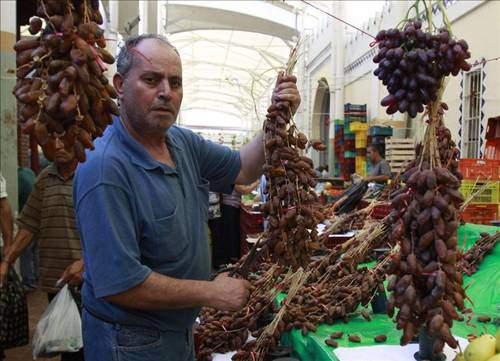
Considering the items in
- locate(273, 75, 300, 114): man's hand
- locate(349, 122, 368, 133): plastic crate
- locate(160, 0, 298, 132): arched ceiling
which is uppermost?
locate(160, 0, 298, 132): arched ceiling

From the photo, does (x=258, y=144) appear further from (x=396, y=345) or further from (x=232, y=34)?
(x=232, y=34)

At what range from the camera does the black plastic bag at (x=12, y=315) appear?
282cm


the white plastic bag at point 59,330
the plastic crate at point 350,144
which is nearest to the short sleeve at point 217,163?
the white plastic bag at point 59,330

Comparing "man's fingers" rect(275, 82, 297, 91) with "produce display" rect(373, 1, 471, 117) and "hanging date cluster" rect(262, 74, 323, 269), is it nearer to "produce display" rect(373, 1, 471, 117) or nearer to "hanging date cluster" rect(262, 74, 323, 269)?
"hanging date cluster" rect(262, 74, 323, 269)

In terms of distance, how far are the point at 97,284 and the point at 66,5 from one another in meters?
0.91

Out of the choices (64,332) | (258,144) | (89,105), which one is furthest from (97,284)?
(64,332)

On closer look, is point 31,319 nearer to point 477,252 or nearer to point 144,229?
point 144,229

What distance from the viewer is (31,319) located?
5.02 metres

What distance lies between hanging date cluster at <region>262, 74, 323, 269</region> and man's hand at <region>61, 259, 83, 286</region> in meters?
1.59

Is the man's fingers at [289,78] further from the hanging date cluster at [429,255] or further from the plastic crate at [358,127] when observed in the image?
the plastic crate at [358,127]

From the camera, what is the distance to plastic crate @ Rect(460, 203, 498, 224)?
4.21 meters

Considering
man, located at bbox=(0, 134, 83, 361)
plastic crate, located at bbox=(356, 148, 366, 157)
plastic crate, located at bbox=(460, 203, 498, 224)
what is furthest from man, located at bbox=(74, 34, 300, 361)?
plastic crate, located at bbox=(356, 148, 366, 157)

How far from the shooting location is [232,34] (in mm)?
24328

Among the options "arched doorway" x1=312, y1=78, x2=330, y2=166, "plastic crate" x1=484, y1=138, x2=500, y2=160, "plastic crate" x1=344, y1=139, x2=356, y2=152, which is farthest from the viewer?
"arched doorway" x1=312, y1=78, x2=330, y2=166
